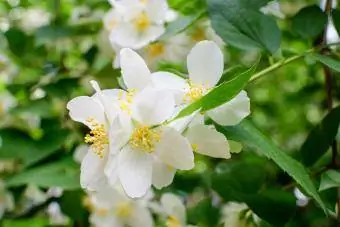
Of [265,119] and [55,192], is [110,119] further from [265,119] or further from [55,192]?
[265,119]

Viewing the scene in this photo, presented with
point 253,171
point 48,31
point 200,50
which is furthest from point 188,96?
point 48,31

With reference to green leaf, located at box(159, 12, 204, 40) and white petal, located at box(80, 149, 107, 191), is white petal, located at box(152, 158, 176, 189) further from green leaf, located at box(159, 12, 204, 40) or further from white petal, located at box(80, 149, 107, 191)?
green leaf, located at box(159, 12, 204, 40)

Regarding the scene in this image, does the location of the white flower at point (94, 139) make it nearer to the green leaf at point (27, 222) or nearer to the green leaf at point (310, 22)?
the green leaf at point (310, 22)

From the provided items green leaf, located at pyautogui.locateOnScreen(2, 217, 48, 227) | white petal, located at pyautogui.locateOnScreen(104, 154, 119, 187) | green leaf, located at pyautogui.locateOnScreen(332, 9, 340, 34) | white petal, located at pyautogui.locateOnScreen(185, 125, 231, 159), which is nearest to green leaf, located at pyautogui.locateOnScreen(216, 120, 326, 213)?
white petal, located at pyautogui.locateOnScreen(185, 125, 231, 159)

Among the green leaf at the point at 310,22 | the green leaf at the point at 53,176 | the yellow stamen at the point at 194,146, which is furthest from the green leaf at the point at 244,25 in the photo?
the green leaf at the point at 53,176

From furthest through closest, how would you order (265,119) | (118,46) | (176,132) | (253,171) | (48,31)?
1. (265,119)
2. (48,31)
3. (118,46)
4. (253,171)
5. (176,132)

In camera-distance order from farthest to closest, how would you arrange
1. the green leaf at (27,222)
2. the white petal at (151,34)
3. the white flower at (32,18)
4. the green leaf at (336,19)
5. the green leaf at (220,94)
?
the white flower at (32,18)
the green leaf at (27,222)
the white petal at (151,34)
the green leaf at (336,19)
the green leaf at (220,94)

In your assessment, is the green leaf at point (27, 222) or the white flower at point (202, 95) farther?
the green leaf at point (27, 222)
